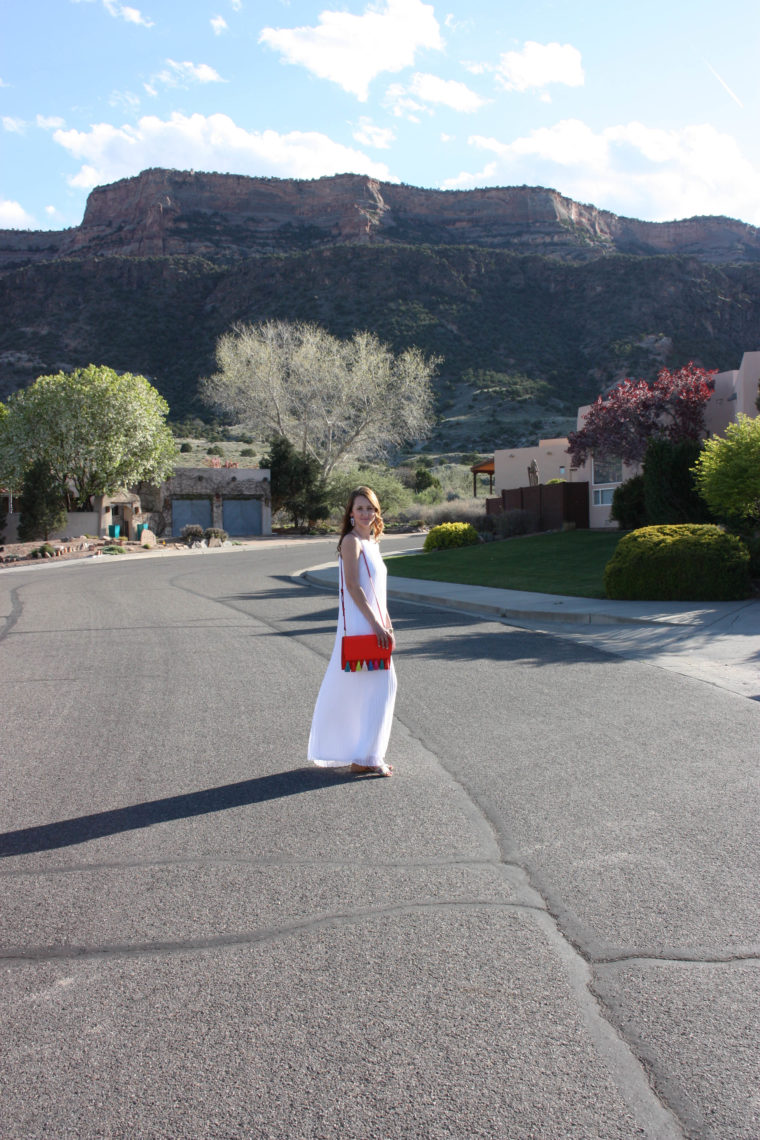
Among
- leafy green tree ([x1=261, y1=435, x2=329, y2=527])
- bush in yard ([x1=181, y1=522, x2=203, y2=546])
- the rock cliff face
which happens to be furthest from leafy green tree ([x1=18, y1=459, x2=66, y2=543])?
the rock cliff face

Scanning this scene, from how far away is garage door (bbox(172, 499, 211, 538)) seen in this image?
5225cm

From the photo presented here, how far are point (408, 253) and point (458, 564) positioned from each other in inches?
2523

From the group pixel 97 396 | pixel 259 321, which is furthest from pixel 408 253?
pixel 97 396

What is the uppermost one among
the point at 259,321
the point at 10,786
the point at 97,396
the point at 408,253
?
the point at 408,253

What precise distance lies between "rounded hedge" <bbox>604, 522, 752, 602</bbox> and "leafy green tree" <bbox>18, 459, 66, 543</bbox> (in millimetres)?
32738

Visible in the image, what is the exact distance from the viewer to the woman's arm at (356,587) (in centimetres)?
590

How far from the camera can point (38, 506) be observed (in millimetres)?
42188

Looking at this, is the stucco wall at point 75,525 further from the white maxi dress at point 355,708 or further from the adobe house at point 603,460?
the white maxi dress at point 355,708

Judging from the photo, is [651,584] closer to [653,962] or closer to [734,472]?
[734,472]

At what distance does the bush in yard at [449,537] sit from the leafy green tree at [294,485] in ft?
68.5

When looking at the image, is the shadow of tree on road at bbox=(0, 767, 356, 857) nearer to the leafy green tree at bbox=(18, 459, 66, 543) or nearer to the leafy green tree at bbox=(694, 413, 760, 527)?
the leafy green tree at bbox=(694, 413, 760, 527)

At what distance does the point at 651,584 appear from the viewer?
1572cm

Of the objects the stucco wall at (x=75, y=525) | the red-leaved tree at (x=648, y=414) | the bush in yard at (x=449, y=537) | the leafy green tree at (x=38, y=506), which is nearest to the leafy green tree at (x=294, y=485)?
the stucco wall at (x=75, y=525)

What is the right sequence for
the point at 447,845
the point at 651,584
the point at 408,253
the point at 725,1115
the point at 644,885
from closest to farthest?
1. the point at 725,1115
2. the point at 644,885
3. the point at 447,845
4. the point at 651,584
5. the point at 408,253
